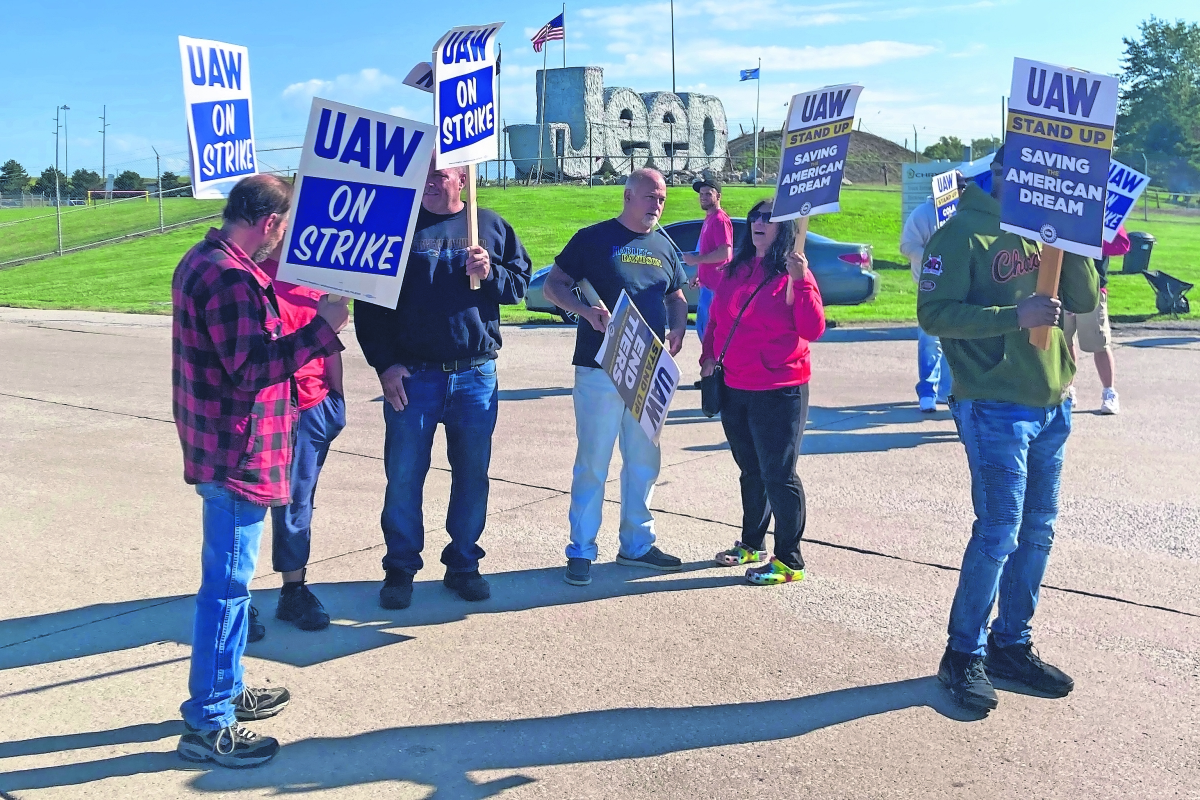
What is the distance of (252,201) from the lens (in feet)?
12.6

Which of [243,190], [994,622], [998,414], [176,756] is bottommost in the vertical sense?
[176,756]

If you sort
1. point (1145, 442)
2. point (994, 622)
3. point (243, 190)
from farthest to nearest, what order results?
point (1145, 442) < point (994, 622) < point (243, 190)

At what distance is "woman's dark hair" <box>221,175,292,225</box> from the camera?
151 inches

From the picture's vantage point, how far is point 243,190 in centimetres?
385

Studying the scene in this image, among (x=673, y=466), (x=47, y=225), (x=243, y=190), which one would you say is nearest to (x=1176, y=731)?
(x=243, y=190)

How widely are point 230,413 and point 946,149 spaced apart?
70.1 meters

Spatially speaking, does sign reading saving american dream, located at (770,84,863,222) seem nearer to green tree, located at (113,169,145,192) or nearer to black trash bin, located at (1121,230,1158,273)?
black trash bin, located at (1121,230,1158,273)

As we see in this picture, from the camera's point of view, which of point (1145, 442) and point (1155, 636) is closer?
point (1155, 636)

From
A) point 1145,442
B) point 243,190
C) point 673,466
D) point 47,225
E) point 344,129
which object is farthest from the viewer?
point 47,225

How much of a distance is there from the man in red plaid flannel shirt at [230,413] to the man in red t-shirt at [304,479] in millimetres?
1069

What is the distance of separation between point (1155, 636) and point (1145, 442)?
422 centimetres

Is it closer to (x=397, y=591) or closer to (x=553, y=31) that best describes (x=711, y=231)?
(x=397, y=591)

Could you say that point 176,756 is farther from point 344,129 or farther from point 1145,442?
point 1145,442

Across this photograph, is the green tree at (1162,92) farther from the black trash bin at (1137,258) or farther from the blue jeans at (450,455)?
the blue jeans at (450,455)
